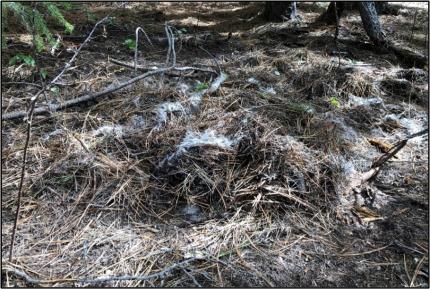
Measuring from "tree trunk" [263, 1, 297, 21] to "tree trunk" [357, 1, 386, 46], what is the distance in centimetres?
113

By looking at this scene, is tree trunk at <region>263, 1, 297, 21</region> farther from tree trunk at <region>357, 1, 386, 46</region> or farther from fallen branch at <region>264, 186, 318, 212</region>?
fallen branch at <region>264, 186, 318, 212</region>

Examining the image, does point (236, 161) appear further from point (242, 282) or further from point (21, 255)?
point (21, 255)

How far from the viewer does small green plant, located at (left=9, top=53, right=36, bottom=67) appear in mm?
3304

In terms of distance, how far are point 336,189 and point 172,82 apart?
1688 millimetres

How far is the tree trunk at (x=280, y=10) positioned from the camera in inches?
209

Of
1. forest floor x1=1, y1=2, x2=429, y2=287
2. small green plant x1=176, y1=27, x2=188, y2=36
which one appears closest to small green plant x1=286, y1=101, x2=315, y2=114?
forest floor x1=1, y1=2, x2=429, y2=287

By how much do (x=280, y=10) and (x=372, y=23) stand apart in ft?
4.35

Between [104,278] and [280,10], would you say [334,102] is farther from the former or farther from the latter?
[280,10]

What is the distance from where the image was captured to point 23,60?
3539mm

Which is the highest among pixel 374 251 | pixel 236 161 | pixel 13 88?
pixel 13 88

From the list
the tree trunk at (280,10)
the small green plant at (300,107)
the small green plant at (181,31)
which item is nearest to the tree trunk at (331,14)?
the tree trunk at (280,10)

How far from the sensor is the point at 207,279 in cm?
189

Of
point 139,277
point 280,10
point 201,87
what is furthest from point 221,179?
point 280,10

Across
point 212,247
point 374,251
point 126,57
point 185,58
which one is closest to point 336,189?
point 374,251
